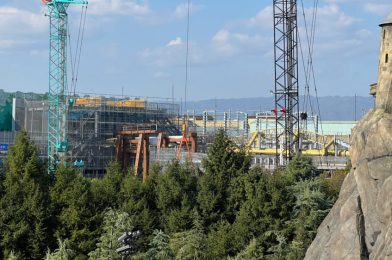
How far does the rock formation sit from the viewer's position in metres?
26.7

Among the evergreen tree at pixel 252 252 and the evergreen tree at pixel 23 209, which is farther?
the evergreen tree at pixel 23 209

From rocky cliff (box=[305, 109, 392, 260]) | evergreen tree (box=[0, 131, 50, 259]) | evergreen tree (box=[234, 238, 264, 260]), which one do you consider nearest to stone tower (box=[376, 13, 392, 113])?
rocky cliff (box=[305, 109, 392, 260])

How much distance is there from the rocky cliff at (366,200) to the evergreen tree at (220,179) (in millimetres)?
10544

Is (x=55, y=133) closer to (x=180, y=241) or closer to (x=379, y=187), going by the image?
(x=180, y=241)

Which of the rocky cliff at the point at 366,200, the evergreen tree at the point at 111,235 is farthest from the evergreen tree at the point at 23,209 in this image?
the rocky cliff at the point at 366,200

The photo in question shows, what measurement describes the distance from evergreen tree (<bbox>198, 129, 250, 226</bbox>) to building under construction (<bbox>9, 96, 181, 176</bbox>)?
38615mm

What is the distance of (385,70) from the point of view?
2870 centimetres

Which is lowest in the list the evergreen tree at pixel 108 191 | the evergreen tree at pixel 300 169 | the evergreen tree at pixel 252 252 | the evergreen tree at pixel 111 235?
the evergreen tree at pixel 252 252

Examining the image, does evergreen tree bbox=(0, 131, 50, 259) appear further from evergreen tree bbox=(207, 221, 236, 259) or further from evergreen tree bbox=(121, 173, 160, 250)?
evergreen tree bbox=(207, 221, 236, 259)

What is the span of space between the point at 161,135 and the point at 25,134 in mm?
35589

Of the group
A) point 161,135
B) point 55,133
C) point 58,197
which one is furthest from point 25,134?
point 55,133

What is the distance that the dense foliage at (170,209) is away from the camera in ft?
113

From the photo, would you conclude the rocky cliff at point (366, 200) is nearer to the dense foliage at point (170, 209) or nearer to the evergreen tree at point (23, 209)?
the dense foliage at point (170, 209)

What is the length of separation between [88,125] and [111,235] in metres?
53.9
